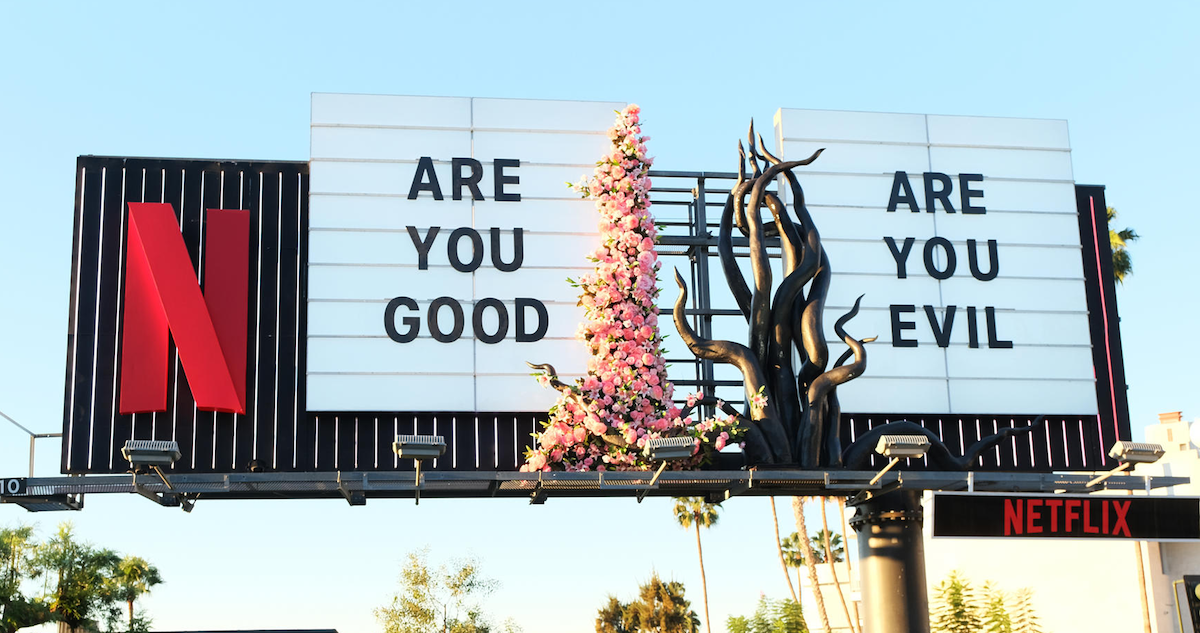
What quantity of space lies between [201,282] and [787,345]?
721cm

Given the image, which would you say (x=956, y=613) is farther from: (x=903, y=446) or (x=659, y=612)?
(x=659, y=612)

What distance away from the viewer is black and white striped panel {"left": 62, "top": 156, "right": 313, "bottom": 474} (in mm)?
15859

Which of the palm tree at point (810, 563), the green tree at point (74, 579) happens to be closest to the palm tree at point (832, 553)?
the palm tree at point (810, 563)

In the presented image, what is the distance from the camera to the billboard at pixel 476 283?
52.8 feet

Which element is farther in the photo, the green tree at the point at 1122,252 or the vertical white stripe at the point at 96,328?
the green tree at the point at 1122,252

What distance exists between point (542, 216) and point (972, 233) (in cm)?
583

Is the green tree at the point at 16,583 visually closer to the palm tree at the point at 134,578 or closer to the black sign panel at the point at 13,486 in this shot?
the palm tree at the point at 134,578

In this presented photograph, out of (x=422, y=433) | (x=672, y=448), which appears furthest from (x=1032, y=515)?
→ (x=422, y=433)

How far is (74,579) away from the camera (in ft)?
136

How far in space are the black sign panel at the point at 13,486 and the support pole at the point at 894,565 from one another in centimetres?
963

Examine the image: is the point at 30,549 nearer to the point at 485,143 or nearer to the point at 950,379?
the point at 485,143

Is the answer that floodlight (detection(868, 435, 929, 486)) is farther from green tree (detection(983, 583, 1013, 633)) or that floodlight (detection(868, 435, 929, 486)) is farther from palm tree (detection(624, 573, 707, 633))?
palm tree (detection(624, 573, 707, 633))

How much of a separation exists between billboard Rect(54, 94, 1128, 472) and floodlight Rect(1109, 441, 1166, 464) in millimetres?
2258

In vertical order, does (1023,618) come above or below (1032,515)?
below
